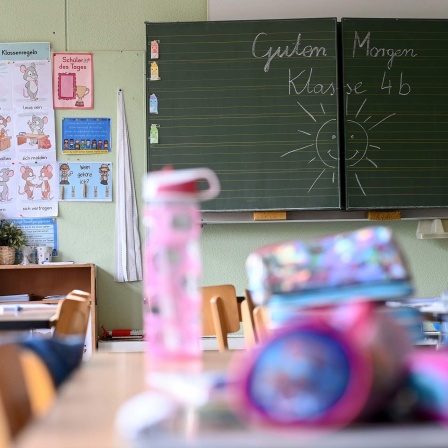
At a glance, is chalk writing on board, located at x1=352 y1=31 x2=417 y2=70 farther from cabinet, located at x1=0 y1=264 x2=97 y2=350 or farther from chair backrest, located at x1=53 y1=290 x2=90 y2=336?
chair backrest, located at x1=53 y1=290 x2=90 y2=336

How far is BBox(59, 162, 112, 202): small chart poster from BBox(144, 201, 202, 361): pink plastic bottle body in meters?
4.69

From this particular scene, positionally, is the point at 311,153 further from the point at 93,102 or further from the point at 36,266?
the point at 36,266

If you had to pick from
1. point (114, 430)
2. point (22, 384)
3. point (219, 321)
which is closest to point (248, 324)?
point (219, 321)

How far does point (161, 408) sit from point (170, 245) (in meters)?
0.18

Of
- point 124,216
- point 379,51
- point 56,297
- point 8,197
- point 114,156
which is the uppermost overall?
point 379,51

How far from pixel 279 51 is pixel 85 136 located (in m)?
1.40

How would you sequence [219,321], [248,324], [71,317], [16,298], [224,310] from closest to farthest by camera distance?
[71,317] → [248,324] → [219,321] → [224,310] → [16,298]

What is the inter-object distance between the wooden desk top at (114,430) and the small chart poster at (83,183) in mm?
4000

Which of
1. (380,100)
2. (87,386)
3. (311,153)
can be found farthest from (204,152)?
(87,386)

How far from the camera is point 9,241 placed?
536cm

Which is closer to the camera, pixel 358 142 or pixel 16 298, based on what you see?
pixel 16 298

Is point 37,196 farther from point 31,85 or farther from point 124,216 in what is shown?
point 31,85

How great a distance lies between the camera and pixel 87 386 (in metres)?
1.28

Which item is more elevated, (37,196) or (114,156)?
(114,156)
